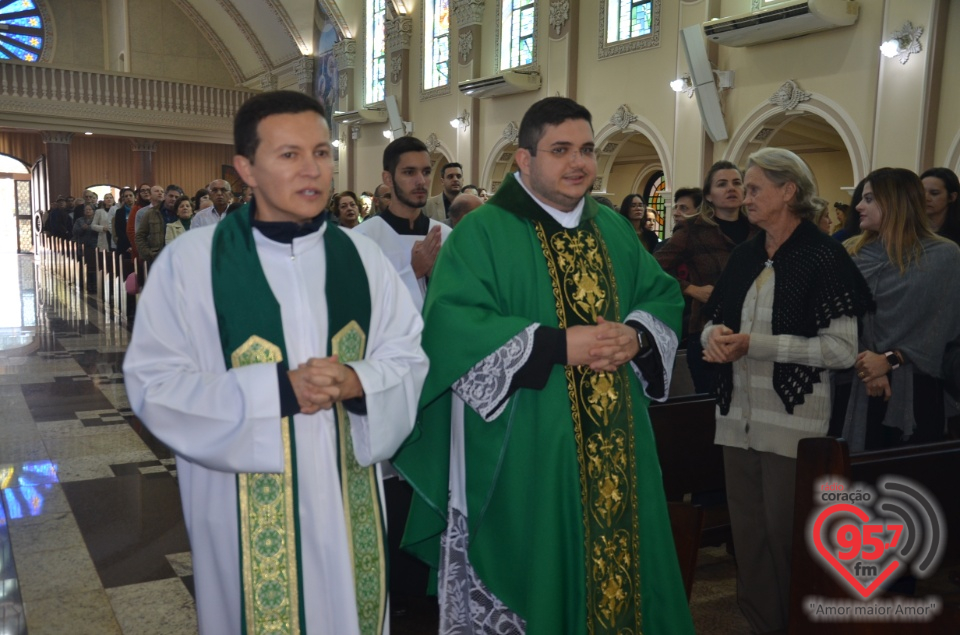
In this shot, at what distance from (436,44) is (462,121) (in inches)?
82.0

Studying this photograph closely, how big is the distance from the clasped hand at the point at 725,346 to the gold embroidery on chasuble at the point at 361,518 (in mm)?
1237

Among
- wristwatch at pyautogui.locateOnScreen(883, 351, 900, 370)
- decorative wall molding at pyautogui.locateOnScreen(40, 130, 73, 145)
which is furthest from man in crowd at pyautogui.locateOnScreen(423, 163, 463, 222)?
decorative wall molding at pyautogui.locateOnScreen(40, 130, 73, 145)

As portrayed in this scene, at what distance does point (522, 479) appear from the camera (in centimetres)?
227

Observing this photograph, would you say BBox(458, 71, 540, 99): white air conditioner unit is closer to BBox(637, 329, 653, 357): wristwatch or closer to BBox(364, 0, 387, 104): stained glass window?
BBox(364, 0, 387, 104): stained glass window

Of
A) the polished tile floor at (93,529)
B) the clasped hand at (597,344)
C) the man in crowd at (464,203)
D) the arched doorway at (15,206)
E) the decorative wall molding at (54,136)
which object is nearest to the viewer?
the clasped hand at (597,344)

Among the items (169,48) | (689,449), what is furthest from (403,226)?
(169,48)

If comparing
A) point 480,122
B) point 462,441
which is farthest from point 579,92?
point 462,441

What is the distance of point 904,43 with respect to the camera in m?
9.03

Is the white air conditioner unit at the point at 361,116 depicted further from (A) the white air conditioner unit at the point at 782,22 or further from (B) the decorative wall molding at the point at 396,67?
(A) the white air conditioner unit at the point at 782,22

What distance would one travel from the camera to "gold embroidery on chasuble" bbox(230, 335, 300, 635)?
1.84 m

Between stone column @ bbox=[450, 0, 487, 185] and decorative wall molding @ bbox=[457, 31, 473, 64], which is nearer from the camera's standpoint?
stone column @ bbox=[450, 0, 487, 185]

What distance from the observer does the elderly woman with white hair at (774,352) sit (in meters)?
2.67

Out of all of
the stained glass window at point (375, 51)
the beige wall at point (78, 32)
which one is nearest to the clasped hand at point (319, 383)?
the stained glass window at point (375, 51)

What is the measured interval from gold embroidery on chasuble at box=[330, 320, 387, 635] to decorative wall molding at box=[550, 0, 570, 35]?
41.6ft
